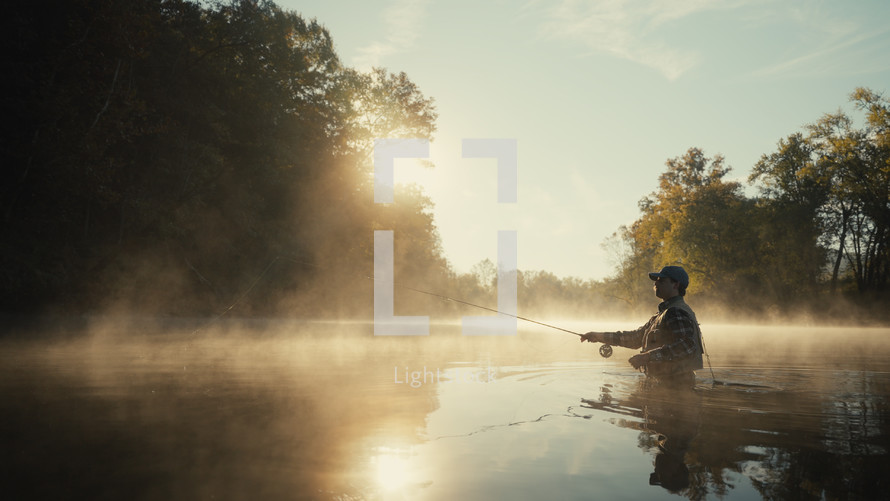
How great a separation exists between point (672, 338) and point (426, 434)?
368cm

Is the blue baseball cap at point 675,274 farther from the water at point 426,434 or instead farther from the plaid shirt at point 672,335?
the water at point 426,434

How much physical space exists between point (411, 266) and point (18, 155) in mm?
39750

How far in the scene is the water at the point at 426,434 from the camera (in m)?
3.94

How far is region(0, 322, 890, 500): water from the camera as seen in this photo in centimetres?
394

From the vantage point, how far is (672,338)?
25.0ft

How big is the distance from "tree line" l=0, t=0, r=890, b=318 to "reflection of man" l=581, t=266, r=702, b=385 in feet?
17.8

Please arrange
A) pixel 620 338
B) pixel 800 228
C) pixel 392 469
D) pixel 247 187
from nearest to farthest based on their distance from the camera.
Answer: pixel 392 469
pixel 620 338
pixel 247 187
pixel 800 228

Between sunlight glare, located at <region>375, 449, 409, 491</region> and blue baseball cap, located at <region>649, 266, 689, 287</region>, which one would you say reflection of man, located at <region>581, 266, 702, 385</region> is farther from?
sunlight glare, located at <region>375, 449, 409, 491</region>

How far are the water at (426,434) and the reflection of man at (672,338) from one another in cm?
33

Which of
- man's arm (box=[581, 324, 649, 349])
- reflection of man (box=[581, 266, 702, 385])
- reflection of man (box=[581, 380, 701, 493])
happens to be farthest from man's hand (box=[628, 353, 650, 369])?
man's arm (box=[581, 324, 649, 349])

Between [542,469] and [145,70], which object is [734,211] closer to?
[145,70]

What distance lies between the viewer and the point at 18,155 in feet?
59.1

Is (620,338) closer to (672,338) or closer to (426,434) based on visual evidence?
(672,338)

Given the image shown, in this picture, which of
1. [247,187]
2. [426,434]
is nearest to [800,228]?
[247,187]
